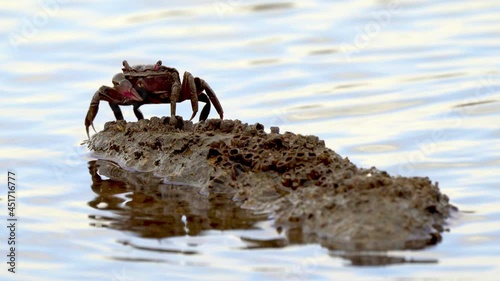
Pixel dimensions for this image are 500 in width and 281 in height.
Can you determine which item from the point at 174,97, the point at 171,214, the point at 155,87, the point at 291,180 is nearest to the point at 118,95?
the point at 155,87

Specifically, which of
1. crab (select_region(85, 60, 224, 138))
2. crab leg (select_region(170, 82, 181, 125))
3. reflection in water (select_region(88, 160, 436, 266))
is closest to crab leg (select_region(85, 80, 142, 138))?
crab (select_region(85, 60, 224, 138))

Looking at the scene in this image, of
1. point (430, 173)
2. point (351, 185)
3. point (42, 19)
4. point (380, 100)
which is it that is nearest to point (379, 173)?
point (351, 185)

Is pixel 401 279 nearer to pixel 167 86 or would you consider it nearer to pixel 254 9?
pixel 167 86

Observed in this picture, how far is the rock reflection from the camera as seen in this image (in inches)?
319

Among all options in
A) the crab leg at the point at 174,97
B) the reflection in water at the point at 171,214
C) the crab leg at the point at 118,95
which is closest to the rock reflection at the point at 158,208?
the reflection in water at the point at 171,214

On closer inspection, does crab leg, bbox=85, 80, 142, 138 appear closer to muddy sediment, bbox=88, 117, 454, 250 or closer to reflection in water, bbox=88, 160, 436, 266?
muddy sediment, bbox=88, 117, 454, 250

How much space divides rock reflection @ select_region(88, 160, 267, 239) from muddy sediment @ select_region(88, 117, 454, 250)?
0.10 m

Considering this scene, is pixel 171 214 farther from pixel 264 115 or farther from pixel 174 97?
pixel 264 115

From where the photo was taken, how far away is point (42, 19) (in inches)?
737

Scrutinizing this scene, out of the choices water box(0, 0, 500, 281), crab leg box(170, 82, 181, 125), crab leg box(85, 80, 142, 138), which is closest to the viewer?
water box(0, 0, 500, 281)

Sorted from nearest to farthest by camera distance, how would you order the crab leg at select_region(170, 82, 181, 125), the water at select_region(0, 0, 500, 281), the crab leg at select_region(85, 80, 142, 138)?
the water at select_region(0, 0, 500, 281) < the crab leg at select_region(170, 82, 181, 125) < the crab leg at select_region(85, 80, 142, 138)

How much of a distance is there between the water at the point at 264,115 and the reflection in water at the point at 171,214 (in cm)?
2

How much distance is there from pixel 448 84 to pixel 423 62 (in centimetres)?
145

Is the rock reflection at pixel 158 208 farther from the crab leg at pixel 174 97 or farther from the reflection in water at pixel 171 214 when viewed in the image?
the crab leg at pixel 174 97
